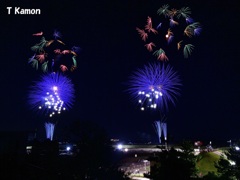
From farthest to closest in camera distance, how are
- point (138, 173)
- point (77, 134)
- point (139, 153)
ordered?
1. point (139, 153)
2. point (138, 173)
3. point (77, 134)

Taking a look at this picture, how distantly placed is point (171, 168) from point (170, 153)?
82 centimetres

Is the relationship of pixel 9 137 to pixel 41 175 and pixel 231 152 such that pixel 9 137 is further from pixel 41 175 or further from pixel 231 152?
pixel 231 152

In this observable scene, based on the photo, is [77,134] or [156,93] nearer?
[77,134]

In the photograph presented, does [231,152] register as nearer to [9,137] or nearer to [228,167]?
[228,167]

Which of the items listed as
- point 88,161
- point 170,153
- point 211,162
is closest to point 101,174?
point 88,161

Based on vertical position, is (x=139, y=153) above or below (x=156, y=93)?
below

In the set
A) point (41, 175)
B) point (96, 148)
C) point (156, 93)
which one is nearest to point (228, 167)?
point (156, 93)

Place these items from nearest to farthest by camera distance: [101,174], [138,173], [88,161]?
[101,174] < [88,161] < [138,173]

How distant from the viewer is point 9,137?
130 feet

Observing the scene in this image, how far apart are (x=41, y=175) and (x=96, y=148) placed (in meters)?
11.3

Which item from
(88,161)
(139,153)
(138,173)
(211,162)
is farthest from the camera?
(139,153)

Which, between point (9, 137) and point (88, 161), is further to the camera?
point (9, 137)

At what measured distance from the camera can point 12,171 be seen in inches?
467

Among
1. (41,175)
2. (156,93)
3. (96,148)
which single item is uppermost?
(156,93)
